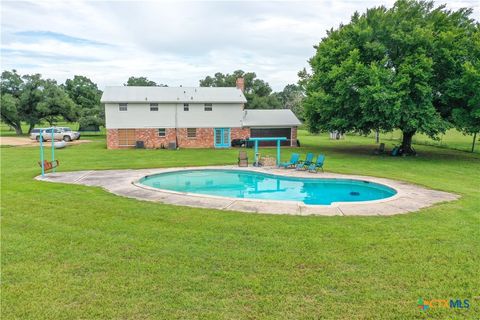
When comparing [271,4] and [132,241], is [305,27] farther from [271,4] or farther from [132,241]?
[132,241]

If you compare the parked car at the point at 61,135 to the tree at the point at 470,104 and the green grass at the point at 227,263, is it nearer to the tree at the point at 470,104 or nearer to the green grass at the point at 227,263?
the green grass at the point at 227,263

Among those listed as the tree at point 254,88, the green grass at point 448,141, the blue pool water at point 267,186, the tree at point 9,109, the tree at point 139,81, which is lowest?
the blue pool water at point 267,186

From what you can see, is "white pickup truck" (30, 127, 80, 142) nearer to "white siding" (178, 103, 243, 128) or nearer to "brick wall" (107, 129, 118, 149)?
"brick wall" (107, 129, 118, 149)

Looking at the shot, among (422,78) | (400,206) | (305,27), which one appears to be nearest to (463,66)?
(422,78)

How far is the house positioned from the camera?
29.6 meters

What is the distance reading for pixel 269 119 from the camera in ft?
109

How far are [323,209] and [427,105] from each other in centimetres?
1612

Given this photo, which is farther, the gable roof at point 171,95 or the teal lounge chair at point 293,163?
the gable roof at point 171,95

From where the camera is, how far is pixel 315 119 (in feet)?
88.7

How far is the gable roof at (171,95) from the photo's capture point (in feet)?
97.9

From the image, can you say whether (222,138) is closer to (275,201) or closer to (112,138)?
(112,138)

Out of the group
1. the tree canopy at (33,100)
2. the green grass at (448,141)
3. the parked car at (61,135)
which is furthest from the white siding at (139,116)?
the green grass at (448,141)

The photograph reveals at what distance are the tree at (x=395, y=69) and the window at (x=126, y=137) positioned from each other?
1616cm

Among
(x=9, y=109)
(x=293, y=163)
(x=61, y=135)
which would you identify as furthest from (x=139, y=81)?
(x=293, y=163)
